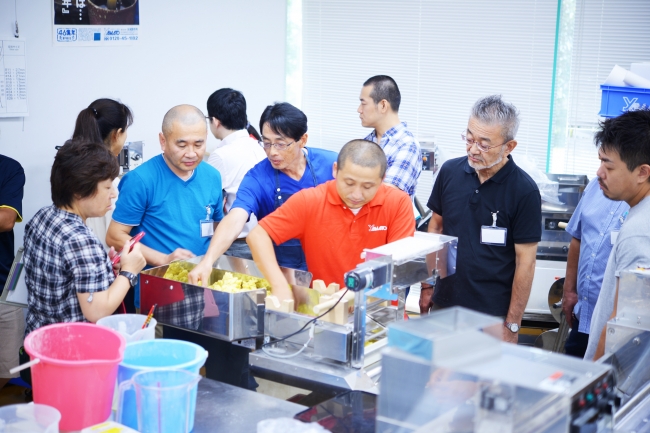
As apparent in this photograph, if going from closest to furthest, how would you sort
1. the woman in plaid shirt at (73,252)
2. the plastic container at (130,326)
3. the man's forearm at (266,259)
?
the plastic container at (130,326)
the woman in plaid shirt at (73,252)
the man's forearm at (266,259)

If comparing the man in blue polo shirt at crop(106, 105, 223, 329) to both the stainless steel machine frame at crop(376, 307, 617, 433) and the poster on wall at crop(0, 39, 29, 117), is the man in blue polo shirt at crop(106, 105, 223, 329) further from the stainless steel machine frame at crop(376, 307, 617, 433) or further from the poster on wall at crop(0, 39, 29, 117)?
the stainless steel machine frame at crop(376, 307, 617, 433)

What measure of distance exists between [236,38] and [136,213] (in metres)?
2.48

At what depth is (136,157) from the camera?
4070mm

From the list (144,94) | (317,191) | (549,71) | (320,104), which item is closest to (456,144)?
(549,71)

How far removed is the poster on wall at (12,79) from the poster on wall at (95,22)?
0.23 m

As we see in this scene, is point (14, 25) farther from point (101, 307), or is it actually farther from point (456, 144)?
point (456, 144)

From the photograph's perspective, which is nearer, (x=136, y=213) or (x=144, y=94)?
(x=136, y=213)

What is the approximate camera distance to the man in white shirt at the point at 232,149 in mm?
3717

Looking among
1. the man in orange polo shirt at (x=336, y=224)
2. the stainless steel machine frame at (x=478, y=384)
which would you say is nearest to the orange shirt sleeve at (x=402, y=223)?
the man in orange polo shirt at (x=336, y=224)

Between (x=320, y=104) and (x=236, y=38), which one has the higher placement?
(x=236, y=38)

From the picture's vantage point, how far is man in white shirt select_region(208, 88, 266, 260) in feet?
12.2

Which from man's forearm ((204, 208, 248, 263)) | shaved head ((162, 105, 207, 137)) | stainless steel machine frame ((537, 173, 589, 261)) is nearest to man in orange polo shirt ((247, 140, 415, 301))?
man's forearm ((204, 208, 248, 263))

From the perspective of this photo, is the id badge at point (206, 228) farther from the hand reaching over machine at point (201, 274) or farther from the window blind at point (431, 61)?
the window blind at point (431, 61)

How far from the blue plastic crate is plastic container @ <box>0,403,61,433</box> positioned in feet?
8.31
